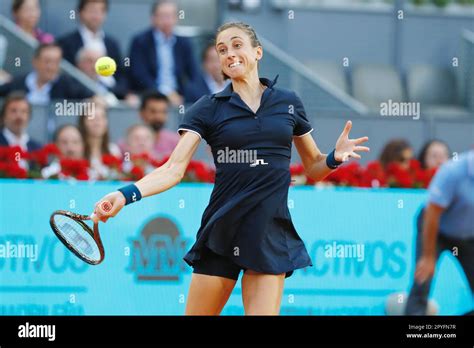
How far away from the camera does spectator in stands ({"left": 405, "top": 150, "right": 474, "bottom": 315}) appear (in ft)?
24.4

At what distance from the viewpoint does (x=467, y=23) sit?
33.1 feet

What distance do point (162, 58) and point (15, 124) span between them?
1.31 m

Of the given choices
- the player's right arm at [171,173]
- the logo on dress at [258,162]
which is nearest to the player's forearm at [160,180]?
the player's right arm at [171,173]

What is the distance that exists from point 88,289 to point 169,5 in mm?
2474

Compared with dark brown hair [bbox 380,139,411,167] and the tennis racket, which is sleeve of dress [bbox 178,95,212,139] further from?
dark brown hair [bbox 380,139,411,167]

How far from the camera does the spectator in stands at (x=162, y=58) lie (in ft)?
28.6

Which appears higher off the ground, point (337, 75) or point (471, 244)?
point (337, 75)

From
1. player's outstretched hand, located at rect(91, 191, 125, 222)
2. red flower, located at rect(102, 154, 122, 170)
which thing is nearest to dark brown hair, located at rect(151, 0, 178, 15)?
red flower, located at rect(102, 154, 122, 170)

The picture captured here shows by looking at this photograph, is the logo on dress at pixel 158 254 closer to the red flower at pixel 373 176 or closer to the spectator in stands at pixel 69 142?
the spectator in stands at pixel 69 142

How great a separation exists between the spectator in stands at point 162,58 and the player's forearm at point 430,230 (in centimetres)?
210
